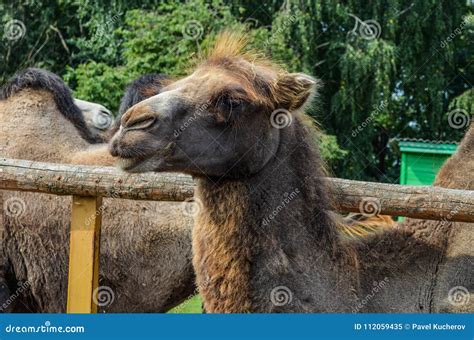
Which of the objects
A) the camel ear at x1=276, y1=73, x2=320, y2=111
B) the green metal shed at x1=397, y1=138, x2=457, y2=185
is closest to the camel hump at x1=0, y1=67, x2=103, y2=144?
the camel ear at x1=276, y1=73, x2=320, y2=111

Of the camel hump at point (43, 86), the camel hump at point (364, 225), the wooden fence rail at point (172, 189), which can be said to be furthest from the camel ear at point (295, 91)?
the camel hump at point (43, 86)

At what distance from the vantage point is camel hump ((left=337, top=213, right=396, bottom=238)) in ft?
14.1

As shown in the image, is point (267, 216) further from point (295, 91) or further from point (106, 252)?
point (106, 252)

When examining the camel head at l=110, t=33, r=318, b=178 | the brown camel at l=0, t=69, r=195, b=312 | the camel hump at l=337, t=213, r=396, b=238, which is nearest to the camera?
the camel head at l=110, t=33, r=318, b=178

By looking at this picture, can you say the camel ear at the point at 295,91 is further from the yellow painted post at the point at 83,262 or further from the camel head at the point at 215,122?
the yellow painted post at the point at 83,262

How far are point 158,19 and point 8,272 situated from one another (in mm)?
10074

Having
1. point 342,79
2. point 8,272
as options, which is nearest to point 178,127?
point 8,272

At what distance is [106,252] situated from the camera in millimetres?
6059

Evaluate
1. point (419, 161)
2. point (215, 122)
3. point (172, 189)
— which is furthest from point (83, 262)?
point (419, 161)

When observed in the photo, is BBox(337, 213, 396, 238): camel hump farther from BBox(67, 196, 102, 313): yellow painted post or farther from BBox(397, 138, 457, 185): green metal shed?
BBox(397, 138, 457, 185): green metal shed

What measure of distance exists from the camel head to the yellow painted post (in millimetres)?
956

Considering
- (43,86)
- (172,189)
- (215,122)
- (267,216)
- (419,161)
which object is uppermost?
(215,122)

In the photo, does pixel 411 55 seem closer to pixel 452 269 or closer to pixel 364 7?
pixel 364 7

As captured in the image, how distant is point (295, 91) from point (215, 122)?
45 centimetres
